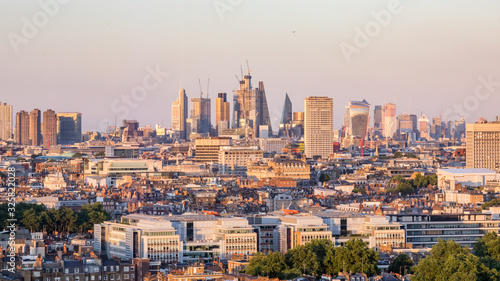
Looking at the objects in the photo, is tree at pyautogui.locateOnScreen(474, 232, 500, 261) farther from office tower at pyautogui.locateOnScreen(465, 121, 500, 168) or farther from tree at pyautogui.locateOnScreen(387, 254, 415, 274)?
office tower at pyautogui.locateOnScreen(465, 121, 500, 168)

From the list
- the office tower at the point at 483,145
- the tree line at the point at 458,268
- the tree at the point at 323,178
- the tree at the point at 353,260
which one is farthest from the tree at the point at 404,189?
the tree line at the point at 458,268

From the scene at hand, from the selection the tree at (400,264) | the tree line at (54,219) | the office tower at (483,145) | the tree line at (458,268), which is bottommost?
the tree at (400,264)

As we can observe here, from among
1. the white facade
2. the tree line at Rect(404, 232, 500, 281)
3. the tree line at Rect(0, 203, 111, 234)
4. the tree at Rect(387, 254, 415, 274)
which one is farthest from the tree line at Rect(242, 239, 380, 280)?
the white facade

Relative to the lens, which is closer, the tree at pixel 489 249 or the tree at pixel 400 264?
the tree at pixel 400 264

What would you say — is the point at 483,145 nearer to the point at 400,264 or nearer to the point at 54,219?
the point at 54,219

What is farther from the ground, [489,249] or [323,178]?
[323,178]

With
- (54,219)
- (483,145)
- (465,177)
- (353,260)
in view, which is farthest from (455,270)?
(483,145)

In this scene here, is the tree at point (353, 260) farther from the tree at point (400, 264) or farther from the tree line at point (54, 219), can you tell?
the tree line at point (54, 219)
